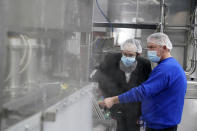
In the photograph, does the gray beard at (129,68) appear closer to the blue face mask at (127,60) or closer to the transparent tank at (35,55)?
the blue face mask at (127,60)

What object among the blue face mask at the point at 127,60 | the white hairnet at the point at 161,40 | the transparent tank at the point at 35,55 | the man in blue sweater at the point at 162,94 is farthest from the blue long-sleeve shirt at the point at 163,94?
the transparent tank at the point at 35,55

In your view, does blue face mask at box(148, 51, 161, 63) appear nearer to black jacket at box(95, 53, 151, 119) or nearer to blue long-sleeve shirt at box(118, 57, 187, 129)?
blue long-sleeve shirt at box(118, 57, 187, 129)

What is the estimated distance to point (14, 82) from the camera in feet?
1.60

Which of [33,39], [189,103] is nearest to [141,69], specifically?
[189,103]

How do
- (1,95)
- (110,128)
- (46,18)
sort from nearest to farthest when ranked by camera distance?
(1,95) → (46,18) → (110,128)

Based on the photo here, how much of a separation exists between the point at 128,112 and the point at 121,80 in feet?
0.90

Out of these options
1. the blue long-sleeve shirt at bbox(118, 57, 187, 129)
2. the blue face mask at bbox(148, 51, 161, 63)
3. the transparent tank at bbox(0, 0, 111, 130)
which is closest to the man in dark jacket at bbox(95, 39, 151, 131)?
the blue face mask at bbox(148, 51, 161, 63)

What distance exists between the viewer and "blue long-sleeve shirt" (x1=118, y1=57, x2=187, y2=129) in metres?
1.33

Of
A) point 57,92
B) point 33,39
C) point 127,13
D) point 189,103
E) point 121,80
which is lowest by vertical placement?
point 189,103

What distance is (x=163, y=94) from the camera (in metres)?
1.37

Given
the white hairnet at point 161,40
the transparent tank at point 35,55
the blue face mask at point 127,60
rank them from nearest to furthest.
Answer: the transparent tank at point 35,55, the white hairnet at point 161,40, the blue face mask at point 127,60

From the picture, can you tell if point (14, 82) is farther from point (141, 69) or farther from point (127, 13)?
point (127, 13)

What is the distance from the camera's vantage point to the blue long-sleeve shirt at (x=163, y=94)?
1.33 metres

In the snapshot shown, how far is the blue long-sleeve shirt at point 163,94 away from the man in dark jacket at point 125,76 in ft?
1.24
